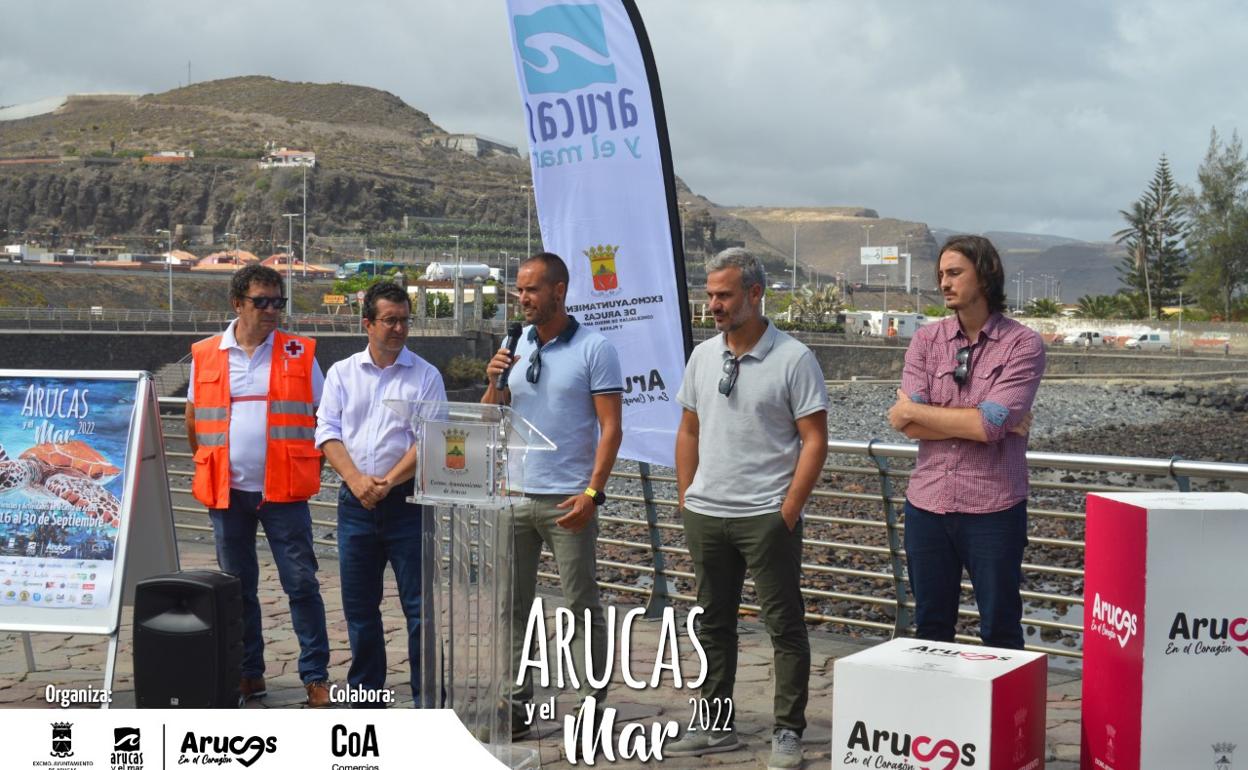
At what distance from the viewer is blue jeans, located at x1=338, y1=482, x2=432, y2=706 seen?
5.02 m

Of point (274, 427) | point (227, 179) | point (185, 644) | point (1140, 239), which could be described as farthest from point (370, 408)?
point (227, 179)

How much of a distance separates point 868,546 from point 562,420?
225 cm

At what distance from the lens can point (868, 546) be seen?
21.4ft

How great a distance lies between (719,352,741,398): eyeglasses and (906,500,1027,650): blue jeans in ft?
2.21

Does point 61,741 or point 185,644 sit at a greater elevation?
point 185,644

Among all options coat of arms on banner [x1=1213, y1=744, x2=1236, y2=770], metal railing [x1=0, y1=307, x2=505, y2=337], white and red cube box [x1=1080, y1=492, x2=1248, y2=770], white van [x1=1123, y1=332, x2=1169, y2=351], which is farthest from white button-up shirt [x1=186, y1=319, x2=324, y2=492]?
white van [x1=1123, y1=332, x2=1169, y2=351]

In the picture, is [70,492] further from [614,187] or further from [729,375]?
[729,375]

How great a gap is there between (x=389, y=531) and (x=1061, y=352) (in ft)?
207

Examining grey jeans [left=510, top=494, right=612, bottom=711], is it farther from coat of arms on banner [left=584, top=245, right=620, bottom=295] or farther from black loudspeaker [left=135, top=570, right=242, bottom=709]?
coat of arms on banner [left=584, top=245, right=620, bottom=295]

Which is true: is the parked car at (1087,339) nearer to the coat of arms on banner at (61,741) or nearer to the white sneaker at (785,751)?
the white sneaker at (785,751)

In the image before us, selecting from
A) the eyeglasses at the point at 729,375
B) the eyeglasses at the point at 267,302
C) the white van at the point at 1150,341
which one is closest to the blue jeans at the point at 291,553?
the eyeglasses at the point at 267,302

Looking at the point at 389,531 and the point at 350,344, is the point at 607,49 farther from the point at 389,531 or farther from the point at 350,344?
the point at 350,344

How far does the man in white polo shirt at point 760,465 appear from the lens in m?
4.45

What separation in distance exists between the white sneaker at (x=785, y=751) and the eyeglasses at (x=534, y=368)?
1379 millimetres
